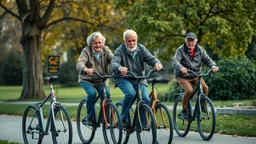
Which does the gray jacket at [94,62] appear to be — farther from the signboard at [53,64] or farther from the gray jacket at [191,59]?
the signboard at [53,64]

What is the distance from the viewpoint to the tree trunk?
25891 millimetres

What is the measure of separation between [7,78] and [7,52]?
137 inches

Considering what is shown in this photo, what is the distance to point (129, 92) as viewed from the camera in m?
8.34

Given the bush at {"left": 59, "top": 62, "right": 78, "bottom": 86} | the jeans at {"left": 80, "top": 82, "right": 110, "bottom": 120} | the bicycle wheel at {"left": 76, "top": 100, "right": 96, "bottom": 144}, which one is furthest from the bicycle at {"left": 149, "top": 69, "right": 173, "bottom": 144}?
the bush at {"left": 59, "top": 62, "right": 78, "bottom": 86}

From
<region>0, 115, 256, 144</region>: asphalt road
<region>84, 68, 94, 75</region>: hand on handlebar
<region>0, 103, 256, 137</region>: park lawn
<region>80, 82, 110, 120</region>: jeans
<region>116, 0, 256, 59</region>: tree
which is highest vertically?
<region>116, 0, 256, 59</region>: tree

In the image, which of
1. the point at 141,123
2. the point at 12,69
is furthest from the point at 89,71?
the point at 12,69

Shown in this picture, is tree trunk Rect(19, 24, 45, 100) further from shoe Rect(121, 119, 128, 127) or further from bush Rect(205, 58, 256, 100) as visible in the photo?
shoe Rect(121, 119, 128, 127)

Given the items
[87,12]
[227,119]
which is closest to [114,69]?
[227,119]

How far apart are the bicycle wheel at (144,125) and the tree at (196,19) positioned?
519 inches

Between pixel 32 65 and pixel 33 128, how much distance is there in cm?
1792

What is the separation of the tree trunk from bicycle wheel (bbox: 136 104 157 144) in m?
18.2

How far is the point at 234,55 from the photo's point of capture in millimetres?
23484

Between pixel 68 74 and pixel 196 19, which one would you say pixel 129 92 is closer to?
pixel 196 19

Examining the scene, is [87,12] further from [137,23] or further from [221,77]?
[221,77]
